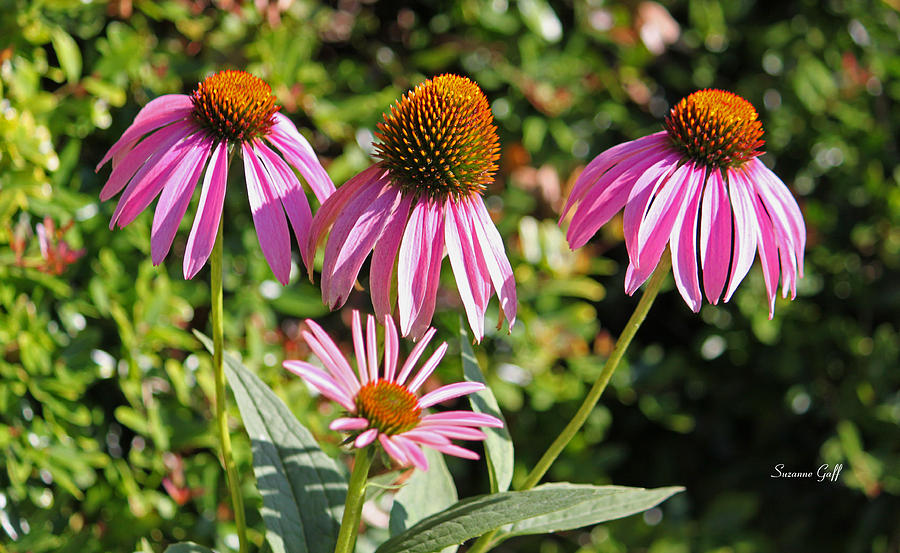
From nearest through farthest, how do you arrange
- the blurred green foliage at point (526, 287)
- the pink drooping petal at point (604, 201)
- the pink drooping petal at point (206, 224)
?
1. the pink drooping petal at point (206, 224)
2. the pink drooping petal at point (604, 201)
3. the blurred green foliage at point (526, 287)

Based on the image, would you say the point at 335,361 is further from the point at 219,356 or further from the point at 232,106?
the point at 232,106

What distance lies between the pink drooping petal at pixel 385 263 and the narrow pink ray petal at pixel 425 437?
12cm

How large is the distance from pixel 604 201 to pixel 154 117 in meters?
0.45

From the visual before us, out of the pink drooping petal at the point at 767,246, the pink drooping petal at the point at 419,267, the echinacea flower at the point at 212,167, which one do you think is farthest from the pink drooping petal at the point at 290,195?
the pink drooping petal at the point at 767,246

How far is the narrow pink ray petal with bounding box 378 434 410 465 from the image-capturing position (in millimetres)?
633

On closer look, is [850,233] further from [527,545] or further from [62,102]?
[62,102]

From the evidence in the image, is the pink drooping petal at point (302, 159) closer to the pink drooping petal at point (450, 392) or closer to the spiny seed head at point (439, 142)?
the spiny seed head at point (439, 142)

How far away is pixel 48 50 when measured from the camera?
1.49 m

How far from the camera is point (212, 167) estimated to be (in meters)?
→ 0.81

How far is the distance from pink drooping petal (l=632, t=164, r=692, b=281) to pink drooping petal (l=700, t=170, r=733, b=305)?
0.03 meters

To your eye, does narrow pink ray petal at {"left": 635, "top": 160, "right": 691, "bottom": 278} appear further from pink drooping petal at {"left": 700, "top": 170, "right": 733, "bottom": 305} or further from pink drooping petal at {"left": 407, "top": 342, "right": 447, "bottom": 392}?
pink drooping petal at {"left": 407, "top": 342, "right": 447, "bottom": 392}

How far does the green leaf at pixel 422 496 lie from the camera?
3.06 ft

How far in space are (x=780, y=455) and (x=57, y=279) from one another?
1.70m

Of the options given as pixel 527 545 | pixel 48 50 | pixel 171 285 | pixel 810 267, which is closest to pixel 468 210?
pixel 171 285
